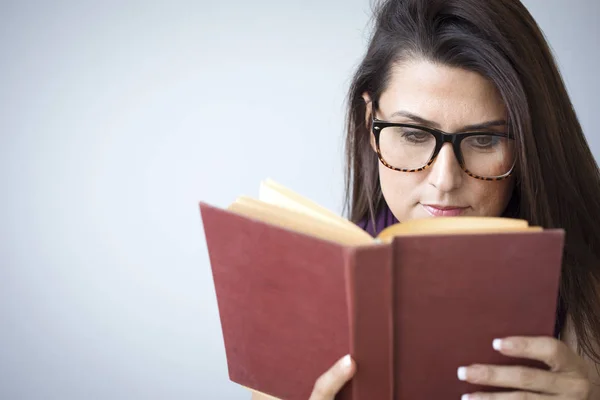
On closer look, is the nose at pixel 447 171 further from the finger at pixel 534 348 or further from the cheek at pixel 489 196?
the finger at pixel 534 348

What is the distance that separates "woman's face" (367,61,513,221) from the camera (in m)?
1.41

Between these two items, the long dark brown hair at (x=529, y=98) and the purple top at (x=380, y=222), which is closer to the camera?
the long dark brown hair at (x=529, y=98)

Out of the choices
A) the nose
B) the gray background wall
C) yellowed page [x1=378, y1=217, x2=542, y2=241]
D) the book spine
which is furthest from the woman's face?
the gray background wall

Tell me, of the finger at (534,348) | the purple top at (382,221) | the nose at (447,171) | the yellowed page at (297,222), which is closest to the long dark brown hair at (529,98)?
the nose at (447,171)

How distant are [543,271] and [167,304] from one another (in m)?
1.90

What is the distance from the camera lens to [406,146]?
1.47 meters

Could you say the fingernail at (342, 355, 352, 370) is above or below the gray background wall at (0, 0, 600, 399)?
below

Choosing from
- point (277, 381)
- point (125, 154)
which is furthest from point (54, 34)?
point (277, 381)

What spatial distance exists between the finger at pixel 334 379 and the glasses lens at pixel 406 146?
580 millimetres

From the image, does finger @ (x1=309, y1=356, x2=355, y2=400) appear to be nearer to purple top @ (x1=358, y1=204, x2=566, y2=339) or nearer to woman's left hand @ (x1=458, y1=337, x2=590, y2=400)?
woman's left hand @ (x1=458, y1=337, x2=590, y2=400)

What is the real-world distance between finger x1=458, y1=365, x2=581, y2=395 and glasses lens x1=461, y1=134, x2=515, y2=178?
1.65 ft

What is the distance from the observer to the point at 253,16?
2420 mm

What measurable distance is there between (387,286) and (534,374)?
322 millimetres

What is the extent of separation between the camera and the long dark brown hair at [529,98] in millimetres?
1421
